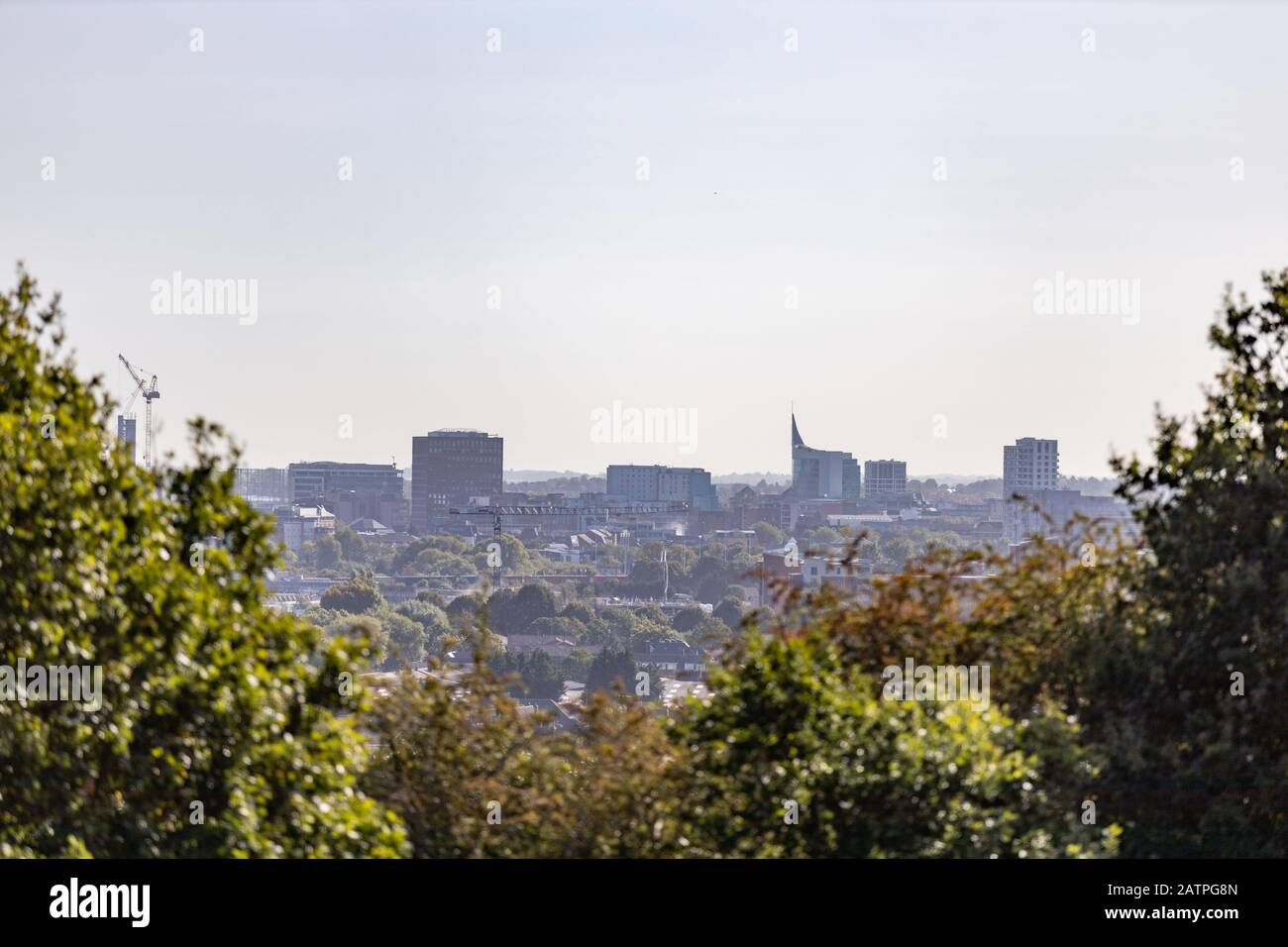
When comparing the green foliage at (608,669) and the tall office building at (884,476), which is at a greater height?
the tall office building at (884,476)

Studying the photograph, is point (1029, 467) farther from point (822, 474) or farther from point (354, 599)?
point (822, 474)

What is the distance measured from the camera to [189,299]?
43.4 feet

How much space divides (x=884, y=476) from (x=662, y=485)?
17.7m

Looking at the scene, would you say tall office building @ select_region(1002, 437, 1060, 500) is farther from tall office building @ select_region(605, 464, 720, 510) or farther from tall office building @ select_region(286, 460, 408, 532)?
tall office building @ select_region(605, 464, 720, 510)

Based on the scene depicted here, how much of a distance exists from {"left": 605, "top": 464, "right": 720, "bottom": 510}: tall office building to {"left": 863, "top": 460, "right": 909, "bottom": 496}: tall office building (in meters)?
10.2

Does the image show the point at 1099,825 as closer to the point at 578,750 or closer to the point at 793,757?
the point at 793,757

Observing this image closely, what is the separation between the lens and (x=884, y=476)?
89.8 meters

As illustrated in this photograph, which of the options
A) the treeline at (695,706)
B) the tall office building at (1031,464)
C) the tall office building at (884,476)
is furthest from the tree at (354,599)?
the tall office building at (884,476)

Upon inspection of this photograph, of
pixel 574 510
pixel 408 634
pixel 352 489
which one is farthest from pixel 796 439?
pixel 408 634

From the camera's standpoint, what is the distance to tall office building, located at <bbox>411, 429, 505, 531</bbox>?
73.1 meters

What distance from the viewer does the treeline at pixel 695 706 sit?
5762 millimetres

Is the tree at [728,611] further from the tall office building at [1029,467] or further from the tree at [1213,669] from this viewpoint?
the tree at [1213,669]

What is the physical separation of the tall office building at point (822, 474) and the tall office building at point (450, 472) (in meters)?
18.5
